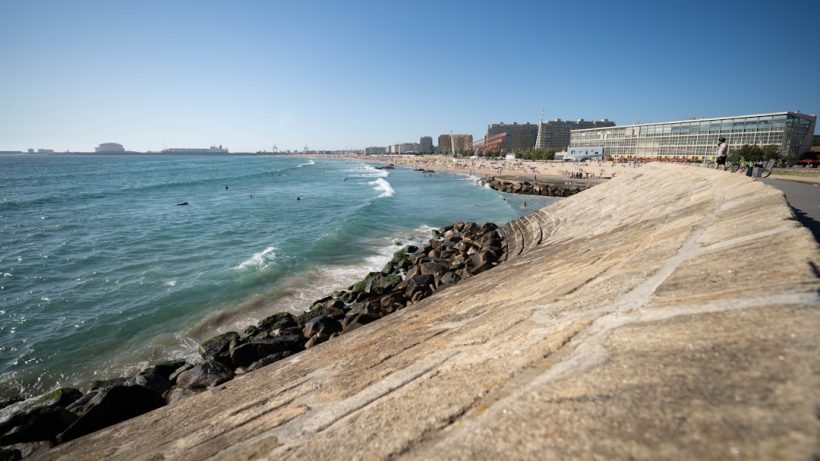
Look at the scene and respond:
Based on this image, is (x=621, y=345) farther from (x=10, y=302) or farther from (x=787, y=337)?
(x=10, y=302)

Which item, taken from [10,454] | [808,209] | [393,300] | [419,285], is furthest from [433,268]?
[10,454]

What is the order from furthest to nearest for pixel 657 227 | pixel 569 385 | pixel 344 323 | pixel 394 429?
pixel 344 323 → pixel 657 227 → pixel 394 429 → pixel 569 385

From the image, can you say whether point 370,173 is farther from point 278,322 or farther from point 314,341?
point 314,341

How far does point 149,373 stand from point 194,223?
24740 millimetres

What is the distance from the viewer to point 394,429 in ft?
9.16

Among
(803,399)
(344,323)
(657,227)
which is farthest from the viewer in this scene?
(344,323)

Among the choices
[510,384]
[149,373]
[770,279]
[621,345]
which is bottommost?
[149,373]

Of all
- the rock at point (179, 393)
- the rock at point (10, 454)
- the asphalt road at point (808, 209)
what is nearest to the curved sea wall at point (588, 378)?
the rock at point (10, 454)

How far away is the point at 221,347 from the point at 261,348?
1.38 meters

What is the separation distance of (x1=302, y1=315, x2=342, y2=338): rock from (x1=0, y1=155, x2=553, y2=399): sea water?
291 centimetres

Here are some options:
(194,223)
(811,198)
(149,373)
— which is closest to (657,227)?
(811,198)

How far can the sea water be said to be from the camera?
10914 millimetres

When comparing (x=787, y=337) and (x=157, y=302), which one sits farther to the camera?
(x=157, y=302)

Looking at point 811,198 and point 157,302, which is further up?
point 811,198
